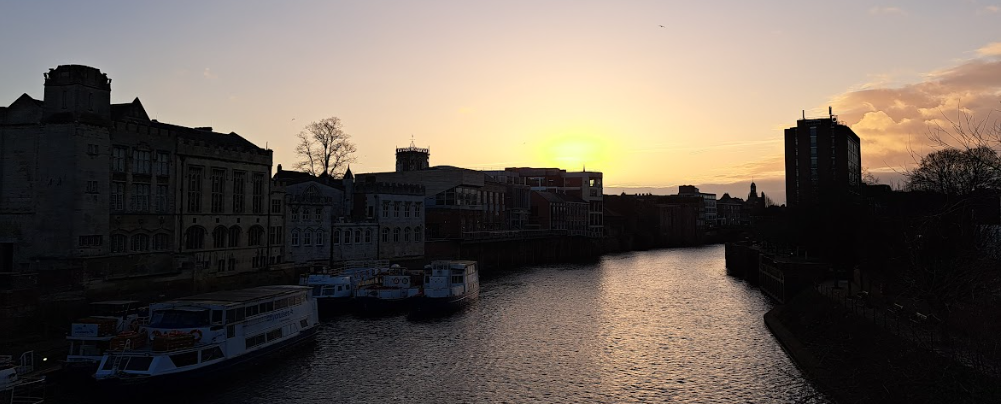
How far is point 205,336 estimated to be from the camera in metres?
37.6

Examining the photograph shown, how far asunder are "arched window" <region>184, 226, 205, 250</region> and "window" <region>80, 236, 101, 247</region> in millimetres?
9345

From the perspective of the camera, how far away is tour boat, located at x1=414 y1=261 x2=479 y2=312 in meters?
64.2

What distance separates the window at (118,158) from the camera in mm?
53469

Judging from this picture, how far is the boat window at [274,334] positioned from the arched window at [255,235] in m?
27.8

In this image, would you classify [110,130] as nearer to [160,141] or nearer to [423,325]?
[160,141]

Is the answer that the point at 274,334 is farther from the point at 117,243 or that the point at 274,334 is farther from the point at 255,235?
the point at 255,235

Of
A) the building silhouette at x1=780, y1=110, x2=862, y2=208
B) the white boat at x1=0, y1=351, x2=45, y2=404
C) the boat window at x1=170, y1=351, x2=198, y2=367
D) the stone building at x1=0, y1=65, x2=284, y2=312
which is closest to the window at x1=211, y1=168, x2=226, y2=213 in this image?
the stone building at x1=0, y1=65, x2=284, y2=312

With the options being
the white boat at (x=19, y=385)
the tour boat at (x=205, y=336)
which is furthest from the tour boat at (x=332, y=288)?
the white boat at (x=19, y=385)

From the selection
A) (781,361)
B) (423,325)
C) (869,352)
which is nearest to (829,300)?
(781,361)

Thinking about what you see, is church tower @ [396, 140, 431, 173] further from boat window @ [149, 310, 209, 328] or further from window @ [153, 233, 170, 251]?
boat window @ [149, 310, 209, 328]

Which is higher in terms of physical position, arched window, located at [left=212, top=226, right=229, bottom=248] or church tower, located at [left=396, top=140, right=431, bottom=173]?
church tower, located at [left=396, top=140, right=431, bottom=173]

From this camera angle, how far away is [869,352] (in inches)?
1342

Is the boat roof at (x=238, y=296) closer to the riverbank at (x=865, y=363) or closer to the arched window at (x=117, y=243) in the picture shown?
the arched window at (x=117, y=243)

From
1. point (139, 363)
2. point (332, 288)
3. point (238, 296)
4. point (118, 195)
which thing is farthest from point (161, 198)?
point (139, 363)
